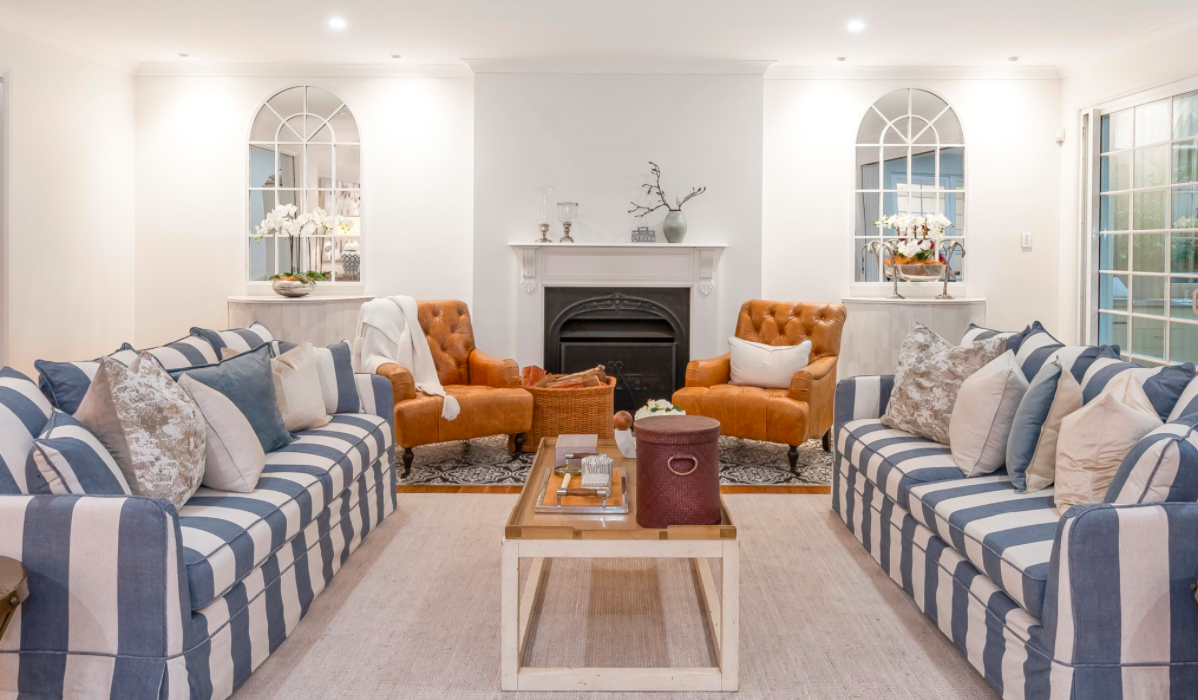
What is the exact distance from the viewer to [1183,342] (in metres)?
4.95

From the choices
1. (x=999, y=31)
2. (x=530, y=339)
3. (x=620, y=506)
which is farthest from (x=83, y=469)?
(x=999, y=31)

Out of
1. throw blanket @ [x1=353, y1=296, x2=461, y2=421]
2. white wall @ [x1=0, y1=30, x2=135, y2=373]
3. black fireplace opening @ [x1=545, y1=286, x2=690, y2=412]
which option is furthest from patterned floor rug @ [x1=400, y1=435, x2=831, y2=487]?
white wall @ [x1=0, y1=30, x2=135, y2=373]

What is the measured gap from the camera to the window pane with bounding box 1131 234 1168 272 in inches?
204

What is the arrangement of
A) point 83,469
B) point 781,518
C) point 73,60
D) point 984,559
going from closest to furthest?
1. point 83,469
2. point 984,559
3. point 781,518
4. point 73,60

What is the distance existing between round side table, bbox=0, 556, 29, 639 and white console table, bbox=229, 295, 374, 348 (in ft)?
13.6

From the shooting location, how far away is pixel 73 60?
5.42 m

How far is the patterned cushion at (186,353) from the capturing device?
8.97 ft

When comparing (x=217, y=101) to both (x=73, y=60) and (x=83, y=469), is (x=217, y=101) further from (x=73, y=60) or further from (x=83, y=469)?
(x=83, y=469)

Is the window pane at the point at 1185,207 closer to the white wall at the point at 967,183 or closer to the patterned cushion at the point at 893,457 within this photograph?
the white wall at the point at 967,183

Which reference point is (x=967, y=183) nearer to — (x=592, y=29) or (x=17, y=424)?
(x=592, y=29)

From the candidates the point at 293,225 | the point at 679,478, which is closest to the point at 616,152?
the point at 293,225

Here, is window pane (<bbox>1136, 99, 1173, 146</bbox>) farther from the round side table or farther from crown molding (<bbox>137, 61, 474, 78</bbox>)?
the round side table

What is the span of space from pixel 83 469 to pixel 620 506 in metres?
1.36

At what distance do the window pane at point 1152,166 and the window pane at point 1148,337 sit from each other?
861 mm
